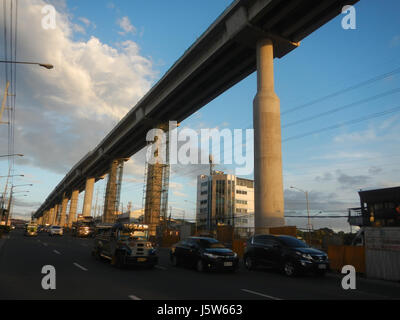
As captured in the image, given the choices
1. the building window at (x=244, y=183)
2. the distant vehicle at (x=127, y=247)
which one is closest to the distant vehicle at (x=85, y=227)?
the distant vehicle at (x=127, y=247)

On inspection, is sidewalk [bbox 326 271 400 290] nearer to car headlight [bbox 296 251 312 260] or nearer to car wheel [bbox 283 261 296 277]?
car headlight [bbox 296 251 312 260]

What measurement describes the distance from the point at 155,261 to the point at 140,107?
36249mm

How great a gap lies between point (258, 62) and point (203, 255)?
59.2 ft

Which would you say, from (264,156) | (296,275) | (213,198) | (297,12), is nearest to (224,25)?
(297,12)

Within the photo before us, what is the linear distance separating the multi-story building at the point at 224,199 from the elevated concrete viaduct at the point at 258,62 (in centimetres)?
7403

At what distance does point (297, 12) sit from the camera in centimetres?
→ 2373

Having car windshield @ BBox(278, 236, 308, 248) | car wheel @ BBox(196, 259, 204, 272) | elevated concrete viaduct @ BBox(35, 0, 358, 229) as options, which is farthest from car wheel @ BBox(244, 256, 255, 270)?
elevated concrete viaduct @ BBox(35, 0, 358, 229)

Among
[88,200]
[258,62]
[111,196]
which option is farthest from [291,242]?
[88,200]

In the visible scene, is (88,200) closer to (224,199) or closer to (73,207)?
(73,207)

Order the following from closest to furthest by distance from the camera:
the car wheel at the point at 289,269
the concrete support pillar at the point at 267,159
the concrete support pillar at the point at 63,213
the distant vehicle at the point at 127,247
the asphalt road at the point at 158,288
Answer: the asphalt road at the point at 158,288
the car wheel at the point at 289,269
the distant vehicle at the point at 127,247
the concrete support pillar at the point at 267,159
the concrete support pillar at the point at 63,213

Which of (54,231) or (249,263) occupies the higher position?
(249,263)

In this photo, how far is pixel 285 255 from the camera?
13.2m

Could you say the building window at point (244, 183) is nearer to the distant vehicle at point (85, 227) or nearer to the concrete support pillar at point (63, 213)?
the distant vehicle at point (85, 227)

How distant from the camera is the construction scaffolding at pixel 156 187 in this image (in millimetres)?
49531
